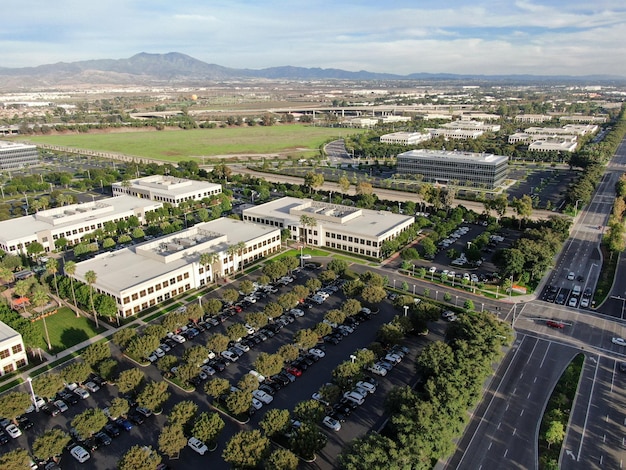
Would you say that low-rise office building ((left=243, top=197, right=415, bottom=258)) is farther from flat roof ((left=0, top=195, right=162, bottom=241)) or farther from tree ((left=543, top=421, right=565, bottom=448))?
tree ((left=543, top=421, right=565, bottom=448))

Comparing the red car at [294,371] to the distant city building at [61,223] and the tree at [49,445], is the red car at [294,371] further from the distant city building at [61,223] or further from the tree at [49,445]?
the distant city building at [61,223]

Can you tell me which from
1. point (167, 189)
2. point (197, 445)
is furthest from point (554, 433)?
point (167, 189)

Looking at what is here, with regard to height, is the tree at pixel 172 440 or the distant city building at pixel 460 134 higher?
the distant city building at pixel 460 134

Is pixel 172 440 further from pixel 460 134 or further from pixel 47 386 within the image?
pixel 460 134

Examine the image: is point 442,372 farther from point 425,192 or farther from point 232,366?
point 425,192

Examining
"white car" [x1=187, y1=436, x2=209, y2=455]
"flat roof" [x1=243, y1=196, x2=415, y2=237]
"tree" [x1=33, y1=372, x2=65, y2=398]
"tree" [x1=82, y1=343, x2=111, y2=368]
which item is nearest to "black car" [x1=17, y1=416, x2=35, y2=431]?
"tree" [x1=33, y1=372, x2=65, y2=398]

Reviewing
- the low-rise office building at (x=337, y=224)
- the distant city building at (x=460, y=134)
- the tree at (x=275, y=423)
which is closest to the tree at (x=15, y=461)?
the tree at (x=275, y=423)
